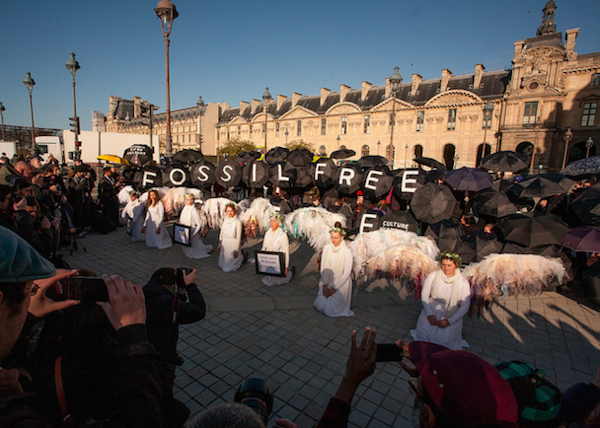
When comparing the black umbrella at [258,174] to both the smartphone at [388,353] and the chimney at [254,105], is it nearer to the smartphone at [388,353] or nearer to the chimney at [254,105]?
the smartphone at [388,353]

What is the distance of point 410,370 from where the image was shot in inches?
77.7

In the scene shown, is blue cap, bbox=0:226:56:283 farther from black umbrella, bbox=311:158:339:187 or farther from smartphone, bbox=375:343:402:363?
black umbrella, bbox=311:158:339:187

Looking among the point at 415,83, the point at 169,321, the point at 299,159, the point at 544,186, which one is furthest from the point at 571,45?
the point at 169,321

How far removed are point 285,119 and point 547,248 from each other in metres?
61.9

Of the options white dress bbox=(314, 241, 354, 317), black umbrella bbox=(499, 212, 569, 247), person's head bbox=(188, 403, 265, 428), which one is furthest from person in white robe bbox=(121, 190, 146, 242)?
person's head bbox=(188, 403, 265, 428)

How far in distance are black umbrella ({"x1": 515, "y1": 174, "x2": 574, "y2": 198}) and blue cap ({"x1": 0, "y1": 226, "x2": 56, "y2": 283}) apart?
9.77 meters

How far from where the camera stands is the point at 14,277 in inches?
47.6

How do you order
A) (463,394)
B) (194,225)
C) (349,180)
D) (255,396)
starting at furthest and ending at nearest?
(194,225), (349,180), (255,396), (463,394)

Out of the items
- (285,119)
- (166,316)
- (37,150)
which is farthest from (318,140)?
(166,316)


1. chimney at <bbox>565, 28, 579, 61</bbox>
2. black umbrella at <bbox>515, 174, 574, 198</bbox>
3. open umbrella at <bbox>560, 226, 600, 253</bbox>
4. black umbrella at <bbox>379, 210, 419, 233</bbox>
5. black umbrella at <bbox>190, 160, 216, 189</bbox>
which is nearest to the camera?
open umbrella at <bbox>560, 226, 600, 253</bbox>

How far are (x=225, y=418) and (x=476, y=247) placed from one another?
241 inches

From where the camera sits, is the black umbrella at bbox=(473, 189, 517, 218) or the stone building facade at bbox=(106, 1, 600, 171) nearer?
the black umbrella at bbox=(473, 189, 517, 218)

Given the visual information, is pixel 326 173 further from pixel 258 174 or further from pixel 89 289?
pixel 89 289

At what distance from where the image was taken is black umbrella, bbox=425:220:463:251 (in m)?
6.16
